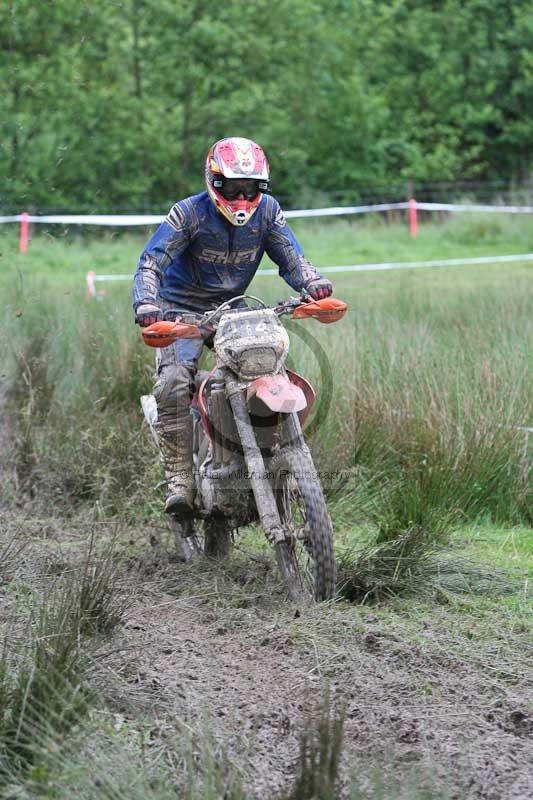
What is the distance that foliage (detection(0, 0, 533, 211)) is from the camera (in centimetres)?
2606

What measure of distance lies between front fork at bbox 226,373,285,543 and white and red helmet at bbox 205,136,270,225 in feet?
2.87

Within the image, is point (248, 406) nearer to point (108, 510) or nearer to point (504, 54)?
point (108, 510)

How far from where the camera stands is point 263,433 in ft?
18.6

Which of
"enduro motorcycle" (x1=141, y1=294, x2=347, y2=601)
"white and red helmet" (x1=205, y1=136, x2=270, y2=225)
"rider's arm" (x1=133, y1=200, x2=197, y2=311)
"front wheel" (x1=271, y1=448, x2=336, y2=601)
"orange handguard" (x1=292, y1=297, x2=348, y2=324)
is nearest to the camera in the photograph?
"front wheel" (x1=271, y1=448, x2=336, y2=601)

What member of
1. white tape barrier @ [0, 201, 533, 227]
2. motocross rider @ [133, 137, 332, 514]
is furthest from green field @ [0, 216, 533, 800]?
white tape barrier @ [0, 201, 533, 227]

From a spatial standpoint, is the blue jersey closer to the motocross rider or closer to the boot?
the motocross rider

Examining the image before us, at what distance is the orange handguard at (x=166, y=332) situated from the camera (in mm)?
5289

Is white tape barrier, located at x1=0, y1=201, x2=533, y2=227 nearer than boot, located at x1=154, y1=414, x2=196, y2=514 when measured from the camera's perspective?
No

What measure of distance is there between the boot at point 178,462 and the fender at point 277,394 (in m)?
0.88

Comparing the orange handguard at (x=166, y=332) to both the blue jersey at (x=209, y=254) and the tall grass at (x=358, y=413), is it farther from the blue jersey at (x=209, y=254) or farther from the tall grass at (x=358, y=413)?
the tall grass at (x=358, y=413)

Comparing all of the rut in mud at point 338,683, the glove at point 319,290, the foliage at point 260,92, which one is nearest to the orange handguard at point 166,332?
the glove at point 319,290

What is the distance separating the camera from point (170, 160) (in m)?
28.8

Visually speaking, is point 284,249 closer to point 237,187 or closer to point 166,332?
point 237,187

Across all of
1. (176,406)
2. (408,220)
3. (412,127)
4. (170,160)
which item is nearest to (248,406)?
(176,406)
